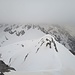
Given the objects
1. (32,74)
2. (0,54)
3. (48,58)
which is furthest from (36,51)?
(0,54)

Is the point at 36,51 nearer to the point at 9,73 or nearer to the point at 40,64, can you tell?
the point at 40,64

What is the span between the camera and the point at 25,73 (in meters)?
36.6

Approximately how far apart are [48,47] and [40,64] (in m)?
10.3

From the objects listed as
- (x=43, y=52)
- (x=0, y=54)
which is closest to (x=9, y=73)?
(x=43, y=52)

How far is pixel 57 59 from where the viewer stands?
2179 inches

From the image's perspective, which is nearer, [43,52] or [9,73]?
[9,73]

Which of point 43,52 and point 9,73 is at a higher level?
point 9,73

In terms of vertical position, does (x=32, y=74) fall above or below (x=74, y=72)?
above

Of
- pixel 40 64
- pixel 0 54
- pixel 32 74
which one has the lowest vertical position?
pixel 0 54

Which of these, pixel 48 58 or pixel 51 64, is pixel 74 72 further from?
pixel 48 58

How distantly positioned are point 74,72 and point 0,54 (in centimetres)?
10250

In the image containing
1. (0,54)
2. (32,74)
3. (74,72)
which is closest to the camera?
(32,74)

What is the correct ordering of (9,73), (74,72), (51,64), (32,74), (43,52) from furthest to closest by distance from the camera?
(43,52)
(51,64)
(74,72)
(32,74)
(9,73)

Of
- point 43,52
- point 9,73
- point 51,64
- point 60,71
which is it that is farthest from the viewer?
point 43,52
